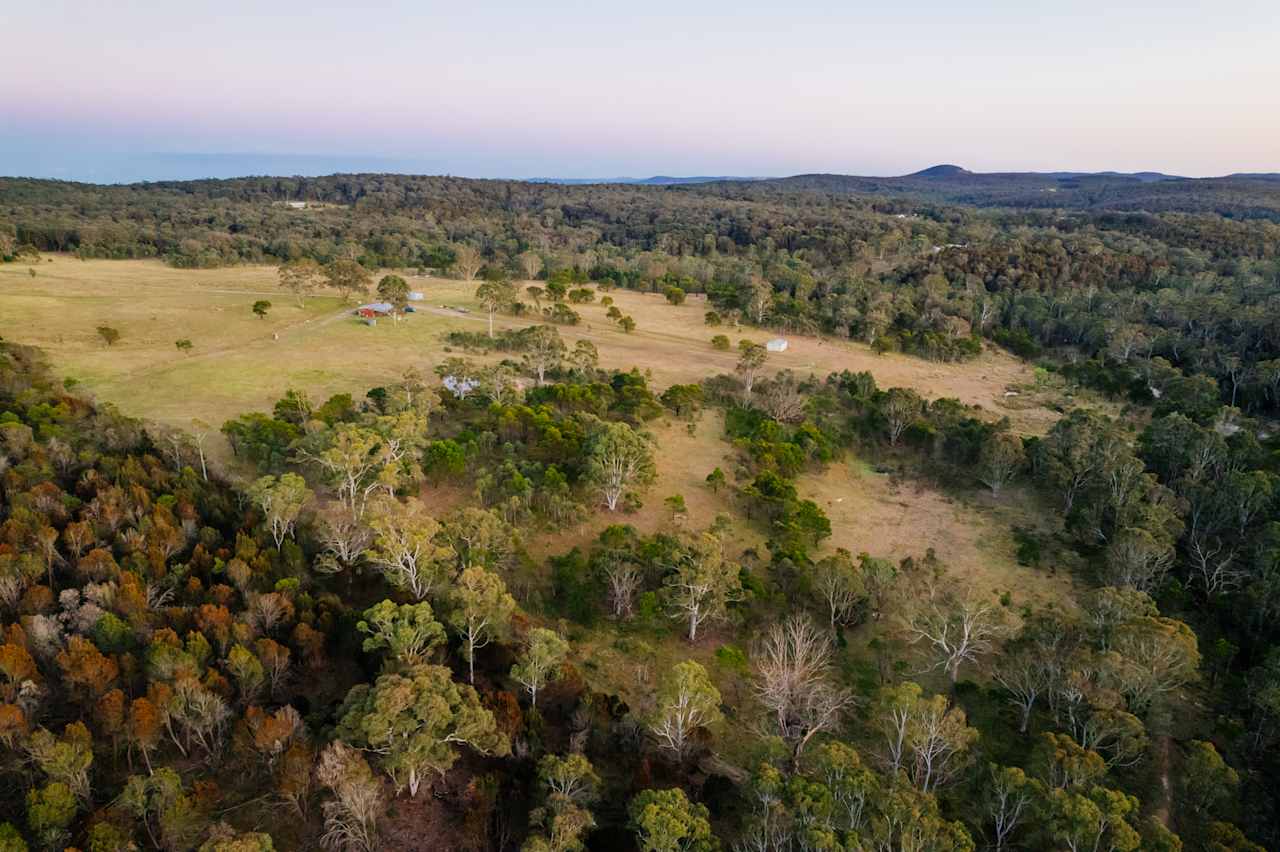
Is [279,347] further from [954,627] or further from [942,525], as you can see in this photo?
[954,627]

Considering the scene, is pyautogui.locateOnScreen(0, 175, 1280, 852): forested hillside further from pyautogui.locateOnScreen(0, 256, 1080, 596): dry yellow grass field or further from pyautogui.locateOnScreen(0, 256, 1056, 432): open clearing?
pyautogui.locateOnScreen(0, 256, 1056, 432): open clearing

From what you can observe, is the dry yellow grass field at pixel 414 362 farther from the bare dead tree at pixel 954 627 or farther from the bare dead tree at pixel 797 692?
the bare dead tree at pixel 797 692

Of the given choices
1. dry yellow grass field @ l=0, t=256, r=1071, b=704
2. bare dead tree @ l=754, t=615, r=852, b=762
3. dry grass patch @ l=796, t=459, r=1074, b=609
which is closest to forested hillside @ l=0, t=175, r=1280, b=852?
bare dead tree @ l=754, t=615, r=852, b=762

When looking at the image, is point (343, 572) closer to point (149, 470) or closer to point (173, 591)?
point (173, 591)

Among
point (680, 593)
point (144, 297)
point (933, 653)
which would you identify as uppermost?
point (144, 297)

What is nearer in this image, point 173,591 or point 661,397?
point 173,591

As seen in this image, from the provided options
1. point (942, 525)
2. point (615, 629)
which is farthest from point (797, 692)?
point (942, 525)

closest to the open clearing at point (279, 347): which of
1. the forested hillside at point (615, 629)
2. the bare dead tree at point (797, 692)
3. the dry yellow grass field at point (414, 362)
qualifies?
the dry yellow grass field at point (414, 362)

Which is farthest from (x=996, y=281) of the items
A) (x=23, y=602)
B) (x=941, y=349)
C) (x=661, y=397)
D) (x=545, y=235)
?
(x=23, y=602)
